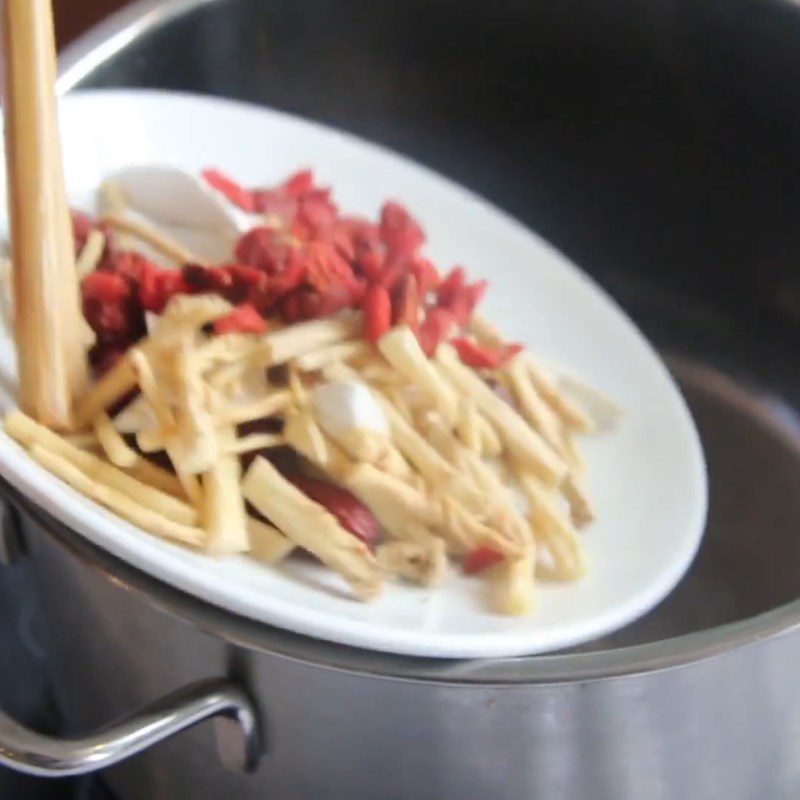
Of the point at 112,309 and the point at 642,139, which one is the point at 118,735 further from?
the point at 642,139

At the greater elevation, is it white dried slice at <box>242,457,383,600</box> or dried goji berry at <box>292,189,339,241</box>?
dried goji berry at <box>292,189,339,241</box>

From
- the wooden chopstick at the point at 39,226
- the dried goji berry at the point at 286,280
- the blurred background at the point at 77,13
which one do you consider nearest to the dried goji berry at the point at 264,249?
the dried goji berry at the point at 286,280

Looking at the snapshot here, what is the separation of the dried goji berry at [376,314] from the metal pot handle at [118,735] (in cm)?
18

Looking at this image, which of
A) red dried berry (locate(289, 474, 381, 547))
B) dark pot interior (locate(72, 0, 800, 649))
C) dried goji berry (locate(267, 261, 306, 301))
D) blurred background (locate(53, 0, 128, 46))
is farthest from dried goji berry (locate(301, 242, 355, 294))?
blurred background (locate(53, 0, 128, 46))

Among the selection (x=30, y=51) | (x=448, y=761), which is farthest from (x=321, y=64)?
(x=448, y=761)

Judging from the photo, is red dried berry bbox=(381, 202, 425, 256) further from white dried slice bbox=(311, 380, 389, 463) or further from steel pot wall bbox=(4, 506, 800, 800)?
steel pot wall bbox=(4, 506, 800, 800)

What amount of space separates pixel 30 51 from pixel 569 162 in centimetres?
50

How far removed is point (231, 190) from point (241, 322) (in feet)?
0.50

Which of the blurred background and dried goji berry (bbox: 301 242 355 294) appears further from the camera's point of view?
the blurred background

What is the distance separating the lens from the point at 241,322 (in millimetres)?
520

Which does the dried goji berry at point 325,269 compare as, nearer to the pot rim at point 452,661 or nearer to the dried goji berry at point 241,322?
the dried goji berry at point 241,322

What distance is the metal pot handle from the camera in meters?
0.40

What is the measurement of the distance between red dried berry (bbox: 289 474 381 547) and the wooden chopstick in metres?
0.11

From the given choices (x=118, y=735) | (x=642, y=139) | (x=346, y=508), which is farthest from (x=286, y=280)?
(x=642, y=139)
